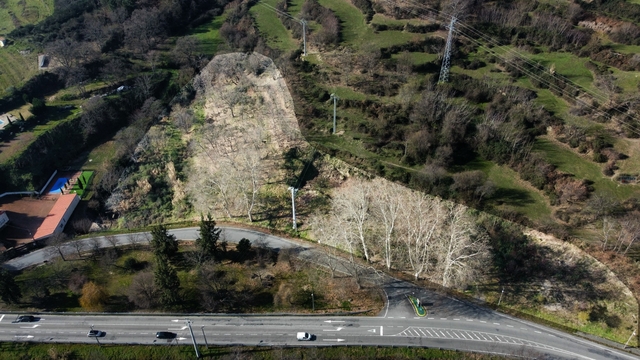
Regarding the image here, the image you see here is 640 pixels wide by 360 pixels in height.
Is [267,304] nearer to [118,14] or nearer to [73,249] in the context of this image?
[73,249]

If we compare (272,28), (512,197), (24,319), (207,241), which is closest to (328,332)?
(207,241)

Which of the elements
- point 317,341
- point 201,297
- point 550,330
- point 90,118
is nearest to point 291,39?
point 90,118

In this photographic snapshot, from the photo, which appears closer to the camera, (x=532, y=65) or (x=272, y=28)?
(x=532, y=65)

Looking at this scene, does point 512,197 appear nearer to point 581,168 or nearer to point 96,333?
point 581,168

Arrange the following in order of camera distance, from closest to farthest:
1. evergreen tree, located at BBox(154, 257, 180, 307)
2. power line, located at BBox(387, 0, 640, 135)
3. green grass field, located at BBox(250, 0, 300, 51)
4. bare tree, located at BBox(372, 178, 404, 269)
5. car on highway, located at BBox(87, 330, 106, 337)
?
car on highway, located at BBox(87, 330, 106, 337) < evergreen tree, located at BBox(154, 257, 180, 307) < bare tree, located at BBox(372, 178, 404, 269) < power line, located at BBox(387, 0, 640, 135) < green grass field, located at BBox(250, 0, 300, 51)

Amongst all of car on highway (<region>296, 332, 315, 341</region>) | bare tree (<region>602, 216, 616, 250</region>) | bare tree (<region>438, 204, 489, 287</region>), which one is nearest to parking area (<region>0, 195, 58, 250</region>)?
car on highway (<region>296, 332, 315, 341</region>)

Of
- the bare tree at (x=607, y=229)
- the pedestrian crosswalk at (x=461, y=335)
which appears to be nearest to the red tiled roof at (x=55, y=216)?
the pedestrian crosswalk at (x=461, y=335)

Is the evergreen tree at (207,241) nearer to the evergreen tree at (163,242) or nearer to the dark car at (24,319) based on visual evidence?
the evergreen tree at (163,242)

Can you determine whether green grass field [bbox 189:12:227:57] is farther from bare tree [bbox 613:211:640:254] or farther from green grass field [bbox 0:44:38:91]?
bare tree [bbox 613:211:640:254]
